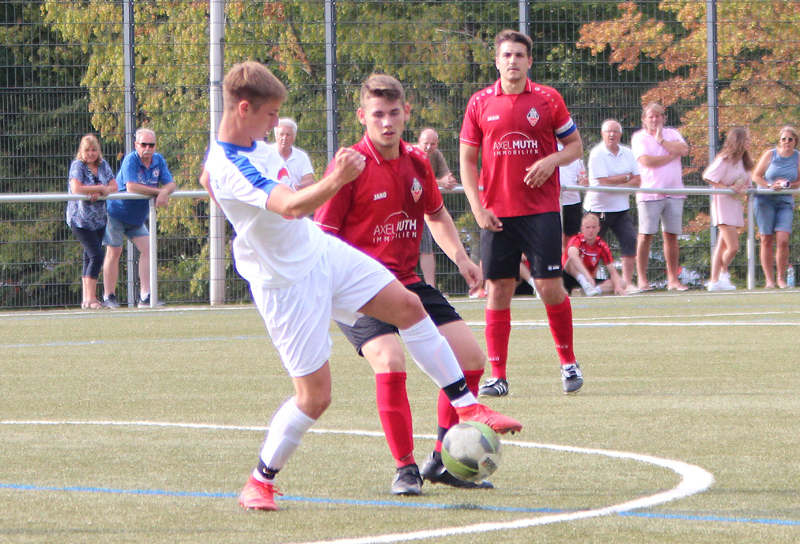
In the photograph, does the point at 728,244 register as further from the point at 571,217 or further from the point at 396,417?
the point at 396,417

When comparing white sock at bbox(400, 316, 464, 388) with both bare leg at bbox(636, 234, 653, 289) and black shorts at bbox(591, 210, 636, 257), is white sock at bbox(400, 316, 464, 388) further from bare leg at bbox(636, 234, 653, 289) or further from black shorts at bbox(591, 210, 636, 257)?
bare leg at bbox(636, 234, 653, 289)

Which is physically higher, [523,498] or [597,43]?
[597,43]

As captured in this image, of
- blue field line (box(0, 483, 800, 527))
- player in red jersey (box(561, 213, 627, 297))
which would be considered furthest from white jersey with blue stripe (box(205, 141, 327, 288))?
player in red jersey (box(561, 213, 627, 297))

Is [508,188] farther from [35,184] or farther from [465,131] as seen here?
[35,184]

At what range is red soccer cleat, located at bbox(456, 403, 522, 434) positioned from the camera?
4676mm

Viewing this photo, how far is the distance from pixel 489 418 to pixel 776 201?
12.5m

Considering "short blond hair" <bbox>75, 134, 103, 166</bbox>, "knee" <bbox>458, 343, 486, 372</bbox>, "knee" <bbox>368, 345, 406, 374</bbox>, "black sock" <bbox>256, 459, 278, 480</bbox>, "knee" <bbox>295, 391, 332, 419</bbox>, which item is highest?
"short blond hair" <bbox>75, 134, 103, 166</bbox>

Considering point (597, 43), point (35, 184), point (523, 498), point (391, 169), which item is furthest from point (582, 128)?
point (523, 498)

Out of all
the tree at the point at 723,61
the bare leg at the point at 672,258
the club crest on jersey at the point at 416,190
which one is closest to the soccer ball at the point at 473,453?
the club crest on jersey at the point at 416,190

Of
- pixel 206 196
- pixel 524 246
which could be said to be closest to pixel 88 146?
pixel 206 196

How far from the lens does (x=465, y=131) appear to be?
26.5 feet

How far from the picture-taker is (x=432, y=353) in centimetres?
485

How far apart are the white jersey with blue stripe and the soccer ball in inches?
31.3

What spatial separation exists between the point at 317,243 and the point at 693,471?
5.38 ft
